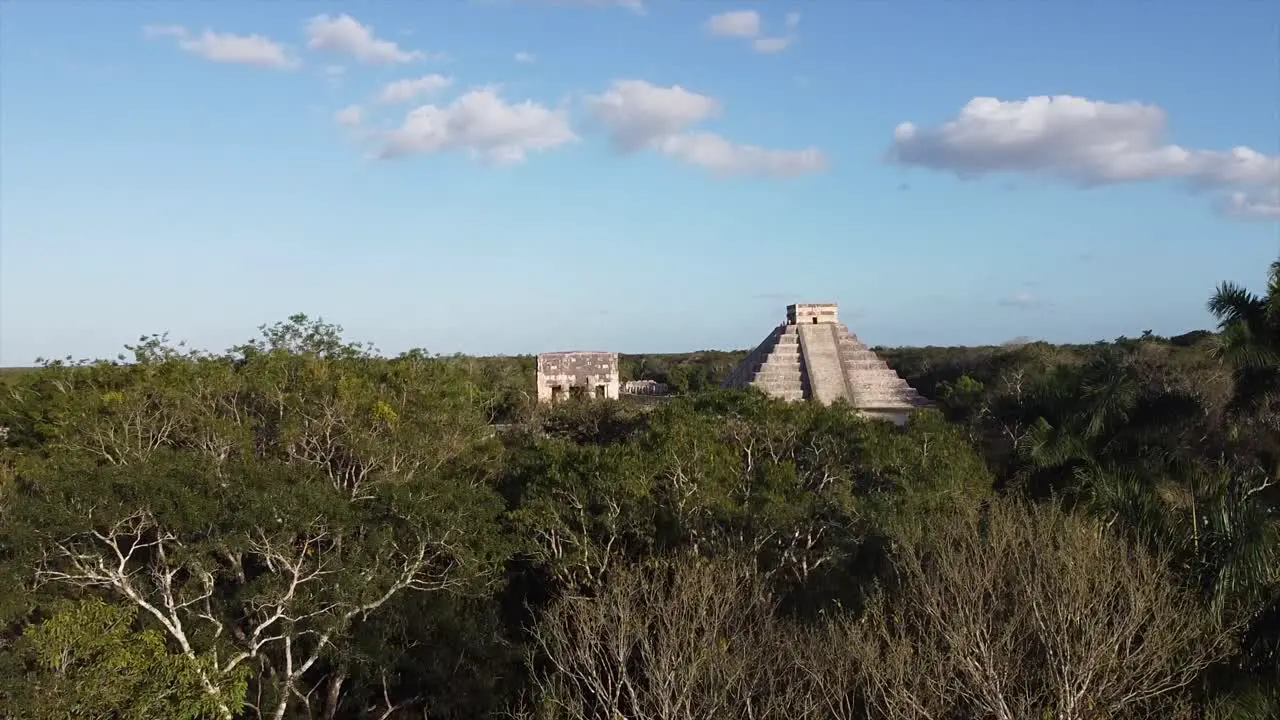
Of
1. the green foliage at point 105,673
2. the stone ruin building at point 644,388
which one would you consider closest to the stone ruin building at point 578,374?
the stone ruin building at point 644,388

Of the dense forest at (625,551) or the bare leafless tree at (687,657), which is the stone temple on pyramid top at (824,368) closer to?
the dense forest at (625,551)

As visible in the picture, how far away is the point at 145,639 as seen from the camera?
32.1ft

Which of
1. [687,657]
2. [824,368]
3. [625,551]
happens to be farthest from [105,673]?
[824,368]

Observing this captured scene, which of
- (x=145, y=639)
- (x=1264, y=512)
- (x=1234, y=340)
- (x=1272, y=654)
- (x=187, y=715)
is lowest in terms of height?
(x=187, y=715)

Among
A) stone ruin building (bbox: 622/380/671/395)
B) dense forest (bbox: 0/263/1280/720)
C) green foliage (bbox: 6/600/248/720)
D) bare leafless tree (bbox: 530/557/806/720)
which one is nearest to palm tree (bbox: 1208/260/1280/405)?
dense forest (bbox: 0/263/1280/720)

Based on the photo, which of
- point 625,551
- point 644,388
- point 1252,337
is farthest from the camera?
point 644,388

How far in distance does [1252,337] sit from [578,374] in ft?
76.6

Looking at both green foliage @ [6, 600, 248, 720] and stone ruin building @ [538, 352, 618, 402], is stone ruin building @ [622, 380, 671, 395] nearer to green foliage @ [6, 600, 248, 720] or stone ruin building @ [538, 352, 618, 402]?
stone ruin building @ [538, 352, 618, 402]

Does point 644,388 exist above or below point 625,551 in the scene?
above

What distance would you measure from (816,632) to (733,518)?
511 cm

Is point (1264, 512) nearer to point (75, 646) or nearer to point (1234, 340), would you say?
point (1234, 340)

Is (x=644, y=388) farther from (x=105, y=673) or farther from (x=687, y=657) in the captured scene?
(x=105, y=673)

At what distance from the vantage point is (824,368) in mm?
35188

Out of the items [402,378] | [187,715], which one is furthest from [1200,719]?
[402,378]
